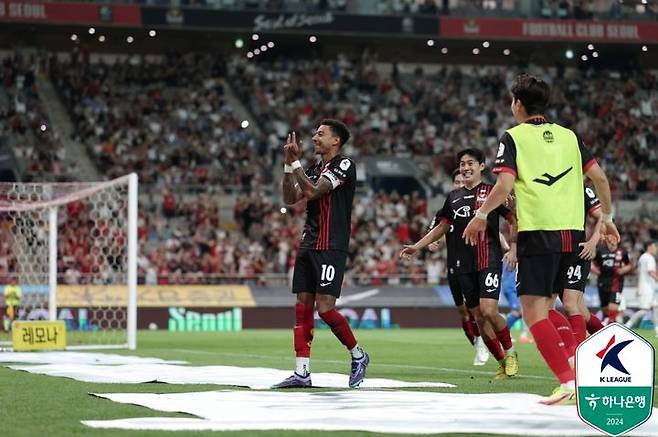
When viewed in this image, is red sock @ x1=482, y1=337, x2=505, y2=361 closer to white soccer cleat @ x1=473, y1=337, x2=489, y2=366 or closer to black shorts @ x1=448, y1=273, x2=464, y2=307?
black shorts @ x1=448, y1=273, x2=464, y2=307

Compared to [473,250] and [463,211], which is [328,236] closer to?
[473,250]

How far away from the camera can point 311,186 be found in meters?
12.0

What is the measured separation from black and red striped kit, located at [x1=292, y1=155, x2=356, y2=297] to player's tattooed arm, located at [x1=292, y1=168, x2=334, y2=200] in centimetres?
6

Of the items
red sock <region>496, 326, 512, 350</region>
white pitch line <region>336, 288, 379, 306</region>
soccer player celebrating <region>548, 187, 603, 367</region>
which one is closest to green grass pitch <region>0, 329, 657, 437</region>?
red sock <region>496, 326, 512, 350</region>

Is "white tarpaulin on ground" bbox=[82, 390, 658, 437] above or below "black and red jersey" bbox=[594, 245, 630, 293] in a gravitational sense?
below

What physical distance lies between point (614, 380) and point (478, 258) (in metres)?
7.43

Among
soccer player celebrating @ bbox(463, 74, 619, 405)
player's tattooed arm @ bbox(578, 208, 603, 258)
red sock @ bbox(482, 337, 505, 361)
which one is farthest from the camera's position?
red sock @ bbox(482, 337, 505, 361)

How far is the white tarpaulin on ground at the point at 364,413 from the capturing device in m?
8.09

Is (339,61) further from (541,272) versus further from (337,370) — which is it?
(541,272)

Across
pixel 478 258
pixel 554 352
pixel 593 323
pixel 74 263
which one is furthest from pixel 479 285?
pixel 74 263

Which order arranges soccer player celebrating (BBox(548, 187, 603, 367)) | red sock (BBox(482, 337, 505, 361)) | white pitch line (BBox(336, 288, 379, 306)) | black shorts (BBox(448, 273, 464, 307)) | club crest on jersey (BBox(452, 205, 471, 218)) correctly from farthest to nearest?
white pitch line (BBox(336, 288, 379, 306)) < black shorts (BBox(448, 273, 464, 307)) < club crest on jersey (BBox(452, 205, 471, 218)) < red sock (BBox(482, 337, 505, 361)) < soccer player celebrating (BBox(548, 187, 603, 367))

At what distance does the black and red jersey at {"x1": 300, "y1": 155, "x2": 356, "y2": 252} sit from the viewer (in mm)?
12344

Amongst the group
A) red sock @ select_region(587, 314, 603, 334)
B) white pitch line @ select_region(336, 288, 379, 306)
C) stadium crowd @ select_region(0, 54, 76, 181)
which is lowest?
white pitch line @ select_region(336, 288, 379, 306)

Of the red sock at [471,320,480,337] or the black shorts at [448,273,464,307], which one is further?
the red sock at [471,320,480,337]
